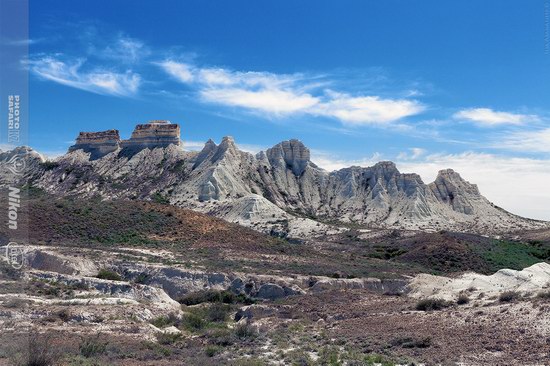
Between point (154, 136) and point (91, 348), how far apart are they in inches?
4185

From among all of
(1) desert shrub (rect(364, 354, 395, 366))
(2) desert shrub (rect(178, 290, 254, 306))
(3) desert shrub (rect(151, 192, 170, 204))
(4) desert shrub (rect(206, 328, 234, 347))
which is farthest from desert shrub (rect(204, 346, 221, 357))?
(3) desert shrub (rect(151, 192, 170, 204))

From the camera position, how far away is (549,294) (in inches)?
853

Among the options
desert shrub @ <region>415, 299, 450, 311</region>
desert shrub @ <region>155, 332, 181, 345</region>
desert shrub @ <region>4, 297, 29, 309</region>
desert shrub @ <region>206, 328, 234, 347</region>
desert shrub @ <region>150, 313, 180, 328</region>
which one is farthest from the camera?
desert shrub @ <region>415, 299, 450, 311</region>

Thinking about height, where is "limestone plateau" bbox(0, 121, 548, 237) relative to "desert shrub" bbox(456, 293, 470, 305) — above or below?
above

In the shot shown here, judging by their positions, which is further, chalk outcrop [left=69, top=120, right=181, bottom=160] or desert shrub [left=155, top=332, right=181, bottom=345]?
chalk outcrop [left=69, top=120, right=181, bottom=160]

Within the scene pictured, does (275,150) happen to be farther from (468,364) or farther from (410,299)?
(468,364)

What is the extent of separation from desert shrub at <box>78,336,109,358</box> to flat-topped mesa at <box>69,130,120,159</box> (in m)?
109

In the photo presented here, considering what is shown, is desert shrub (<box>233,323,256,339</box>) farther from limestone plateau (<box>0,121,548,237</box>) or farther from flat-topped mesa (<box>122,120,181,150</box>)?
flat-topped mesa (<box>122,120,181,150</box>)

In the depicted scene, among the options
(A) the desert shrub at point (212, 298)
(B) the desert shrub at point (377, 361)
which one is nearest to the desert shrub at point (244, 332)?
(B) the desert shrub at point (377, 361)

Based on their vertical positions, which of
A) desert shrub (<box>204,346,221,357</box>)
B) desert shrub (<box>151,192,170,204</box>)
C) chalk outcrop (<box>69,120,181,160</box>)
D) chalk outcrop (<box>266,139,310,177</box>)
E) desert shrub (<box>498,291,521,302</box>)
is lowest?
desert shrub (<box>204,346,221,357</box>)

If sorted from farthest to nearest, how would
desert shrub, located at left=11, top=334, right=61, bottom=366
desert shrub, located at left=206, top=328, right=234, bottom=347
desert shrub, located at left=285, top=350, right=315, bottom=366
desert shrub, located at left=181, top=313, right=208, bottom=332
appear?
desert shrub, located at left=181, top=313, right=208, bottom=332 → desert shrub, located at left=206, top=328, right=234, bottom=347 → desert shrub, located at left=285, top=350, right=315, bottom=366 → desert shrub, located at left=11, top=334, right=61, bottom=366

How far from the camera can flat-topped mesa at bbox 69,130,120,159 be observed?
12112 centimetres

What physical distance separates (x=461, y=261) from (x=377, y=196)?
54626 millimetres

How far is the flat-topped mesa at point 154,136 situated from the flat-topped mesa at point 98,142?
308 centimetres
